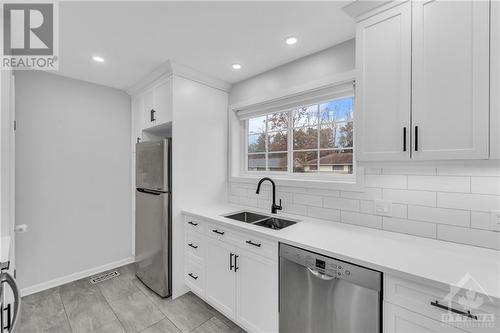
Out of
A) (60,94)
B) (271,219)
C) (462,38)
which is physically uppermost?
(60,94)

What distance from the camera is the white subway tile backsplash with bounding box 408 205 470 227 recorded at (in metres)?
1.40

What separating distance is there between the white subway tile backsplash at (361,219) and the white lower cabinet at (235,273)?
28.4 inches

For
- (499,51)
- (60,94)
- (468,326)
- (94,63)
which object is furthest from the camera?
(60,94)

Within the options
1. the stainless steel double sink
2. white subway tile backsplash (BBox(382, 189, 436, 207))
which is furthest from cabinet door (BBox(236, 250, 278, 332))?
white subway tile backsplash (BBox(382, 189, 436, 207))

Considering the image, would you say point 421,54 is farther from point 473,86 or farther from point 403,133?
point 403,133

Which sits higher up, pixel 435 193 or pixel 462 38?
pixel 462 38

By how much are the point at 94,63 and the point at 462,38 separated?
300cm

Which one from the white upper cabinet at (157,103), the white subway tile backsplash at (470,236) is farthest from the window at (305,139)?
the white upper cabinet at (157,103)

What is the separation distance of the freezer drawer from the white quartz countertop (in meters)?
0.97

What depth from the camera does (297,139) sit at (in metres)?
2.45

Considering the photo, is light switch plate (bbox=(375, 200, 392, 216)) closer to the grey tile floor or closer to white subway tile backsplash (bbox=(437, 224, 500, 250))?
white subway tile backsplash (bbox=(437, 224, 500, 250))

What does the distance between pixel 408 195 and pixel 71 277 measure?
12.0ft

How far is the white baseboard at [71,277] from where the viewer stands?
2.42m

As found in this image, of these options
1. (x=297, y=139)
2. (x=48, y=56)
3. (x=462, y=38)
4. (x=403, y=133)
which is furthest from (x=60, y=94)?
(x=462, y=38)
